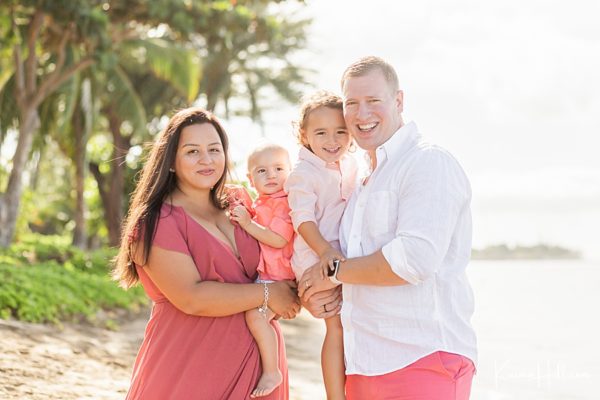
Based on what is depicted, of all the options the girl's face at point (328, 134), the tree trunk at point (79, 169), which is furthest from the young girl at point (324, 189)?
the tree trunk at point (79, 169)

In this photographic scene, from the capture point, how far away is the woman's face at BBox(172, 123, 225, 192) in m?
3.44

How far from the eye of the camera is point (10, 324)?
290 inches

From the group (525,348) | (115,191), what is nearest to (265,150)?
(525,348)

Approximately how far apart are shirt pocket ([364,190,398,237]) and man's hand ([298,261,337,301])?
0.32 m

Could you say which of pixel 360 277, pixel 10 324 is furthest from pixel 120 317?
pixel 360 277

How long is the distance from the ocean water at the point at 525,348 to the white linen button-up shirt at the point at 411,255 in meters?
4.10

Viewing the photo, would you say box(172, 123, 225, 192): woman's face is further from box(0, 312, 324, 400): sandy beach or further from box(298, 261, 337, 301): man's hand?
box(0, 312, 324, 400): sandy beach

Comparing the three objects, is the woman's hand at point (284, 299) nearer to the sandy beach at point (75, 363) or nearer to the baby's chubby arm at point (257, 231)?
the baby's chubby arm at point (257, 231)

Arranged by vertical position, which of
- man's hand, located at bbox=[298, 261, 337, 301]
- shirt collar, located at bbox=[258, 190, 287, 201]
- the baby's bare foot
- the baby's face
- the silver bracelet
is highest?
the baby's face

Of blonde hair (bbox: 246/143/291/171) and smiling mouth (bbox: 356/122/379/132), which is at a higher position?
smiling mouth (bbox: 356/122/379/132)

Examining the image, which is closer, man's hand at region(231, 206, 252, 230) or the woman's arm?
the woman's arm

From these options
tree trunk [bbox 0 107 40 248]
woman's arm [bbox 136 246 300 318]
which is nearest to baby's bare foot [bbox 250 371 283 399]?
woman's arm [bbox 136 246 300 318]

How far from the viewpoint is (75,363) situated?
22.1 ft

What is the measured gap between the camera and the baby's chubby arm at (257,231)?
11.6 ft
